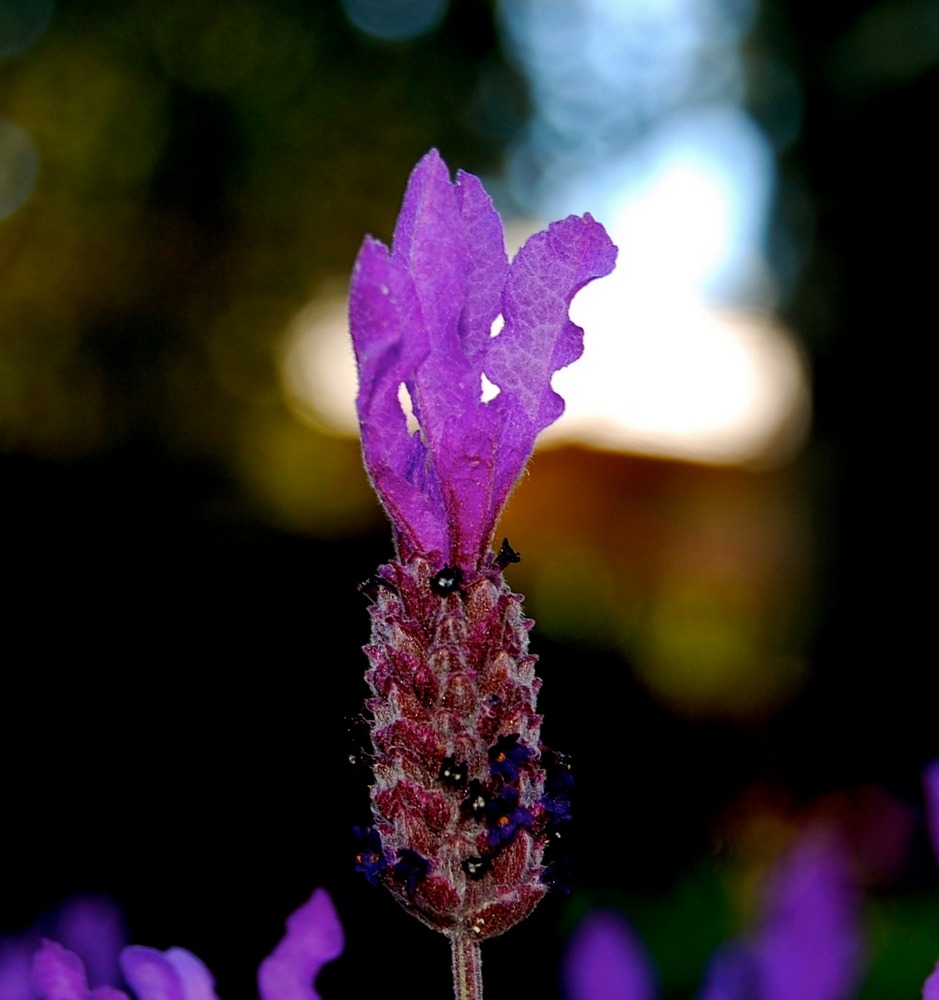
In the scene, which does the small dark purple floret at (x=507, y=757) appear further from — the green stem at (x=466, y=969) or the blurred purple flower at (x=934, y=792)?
the blurred purple flower at (x=934, y=792)

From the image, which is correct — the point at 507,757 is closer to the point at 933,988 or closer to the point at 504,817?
the point at 504,817

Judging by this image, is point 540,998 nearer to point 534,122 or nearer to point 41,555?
point 41,555

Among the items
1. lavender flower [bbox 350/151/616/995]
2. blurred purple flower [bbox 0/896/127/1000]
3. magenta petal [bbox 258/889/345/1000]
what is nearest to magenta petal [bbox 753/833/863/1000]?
lavender flower [bbox 350/151/616/995]

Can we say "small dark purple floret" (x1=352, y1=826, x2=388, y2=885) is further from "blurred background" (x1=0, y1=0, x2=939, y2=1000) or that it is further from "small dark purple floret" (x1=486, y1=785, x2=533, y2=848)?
"blurred background" (x1=0, y1=0, x2=939, y2=1000)

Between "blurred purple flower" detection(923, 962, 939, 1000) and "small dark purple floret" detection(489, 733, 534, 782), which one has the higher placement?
"small dark purple floret" detection(489, 733, 534, 782)

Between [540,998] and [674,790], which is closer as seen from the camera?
[540,998]

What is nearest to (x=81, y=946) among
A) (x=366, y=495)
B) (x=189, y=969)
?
(x=189, y=969)

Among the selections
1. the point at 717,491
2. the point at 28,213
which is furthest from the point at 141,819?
the point at 717,491
